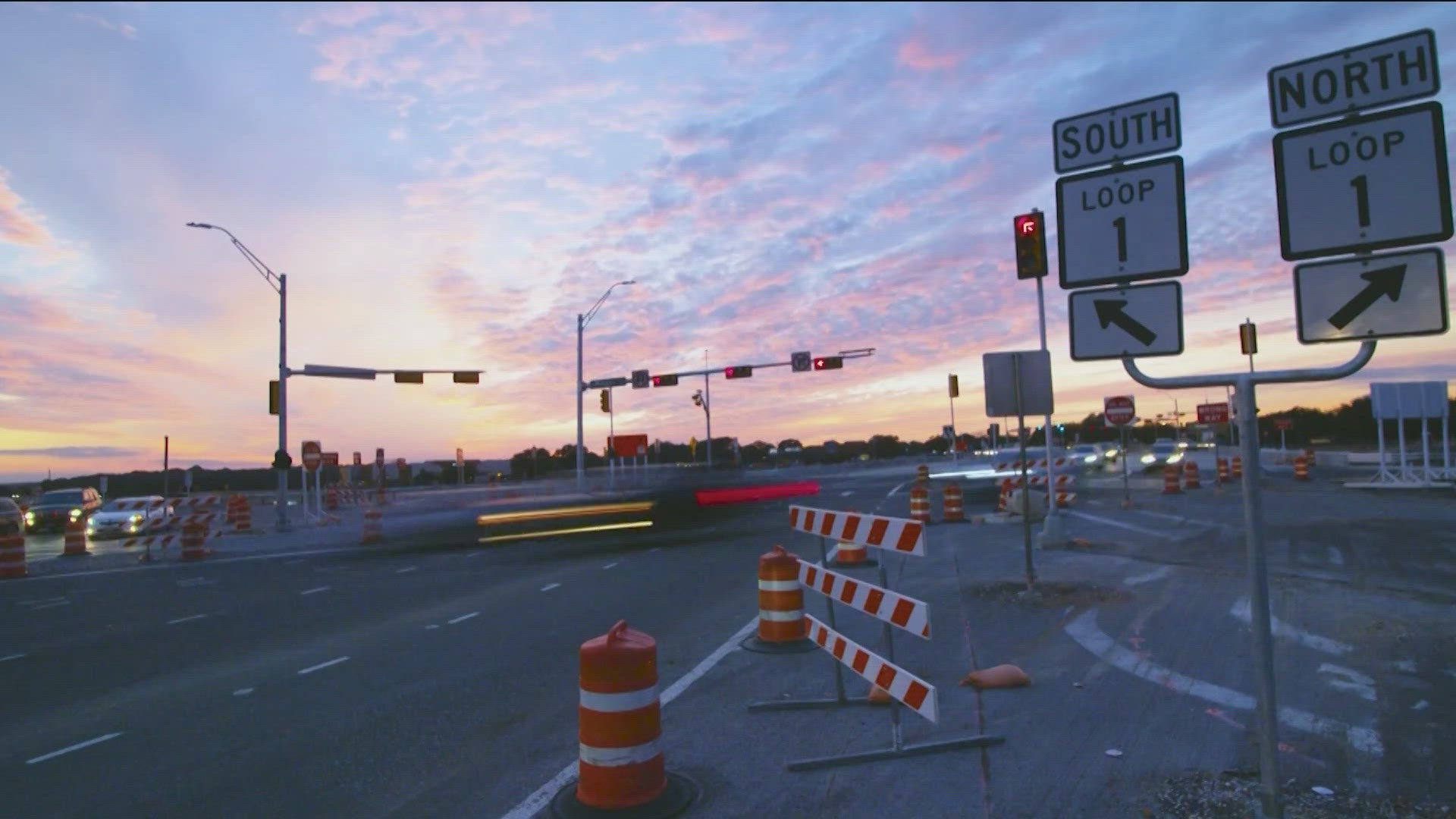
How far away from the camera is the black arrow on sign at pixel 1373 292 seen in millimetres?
3951

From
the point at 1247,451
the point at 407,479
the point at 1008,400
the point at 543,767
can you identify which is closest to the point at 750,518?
the point at 1008,400

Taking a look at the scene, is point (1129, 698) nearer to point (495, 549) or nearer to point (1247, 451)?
point (1247, 451)

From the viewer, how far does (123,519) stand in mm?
32000

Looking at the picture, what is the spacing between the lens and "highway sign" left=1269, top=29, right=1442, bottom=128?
3957 millimetres

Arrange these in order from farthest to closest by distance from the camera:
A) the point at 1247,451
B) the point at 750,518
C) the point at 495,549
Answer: the point at 750,518 < the point at 495,549 < the point at 1247,451

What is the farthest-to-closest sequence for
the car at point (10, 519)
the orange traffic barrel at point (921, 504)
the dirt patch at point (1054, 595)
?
the car at point (10, 519) < the orange traffic barrel at point (921, 504) < the dirt patch at point (1054, 595)

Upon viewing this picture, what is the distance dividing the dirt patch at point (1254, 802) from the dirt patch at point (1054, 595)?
546 centimetres

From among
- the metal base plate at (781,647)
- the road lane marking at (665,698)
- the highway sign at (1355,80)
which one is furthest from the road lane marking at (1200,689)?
the highway sign at (1355,80)

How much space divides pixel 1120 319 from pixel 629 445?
174ft

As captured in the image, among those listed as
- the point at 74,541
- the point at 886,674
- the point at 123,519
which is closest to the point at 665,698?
the point at 886,674

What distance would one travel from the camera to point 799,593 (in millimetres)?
9125

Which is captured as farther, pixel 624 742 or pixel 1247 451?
pixel 624 742

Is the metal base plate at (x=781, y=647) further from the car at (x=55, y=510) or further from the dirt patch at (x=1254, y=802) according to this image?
the car at (x=55, y=510)

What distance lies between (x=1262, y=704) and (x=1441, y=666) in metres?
4.54
